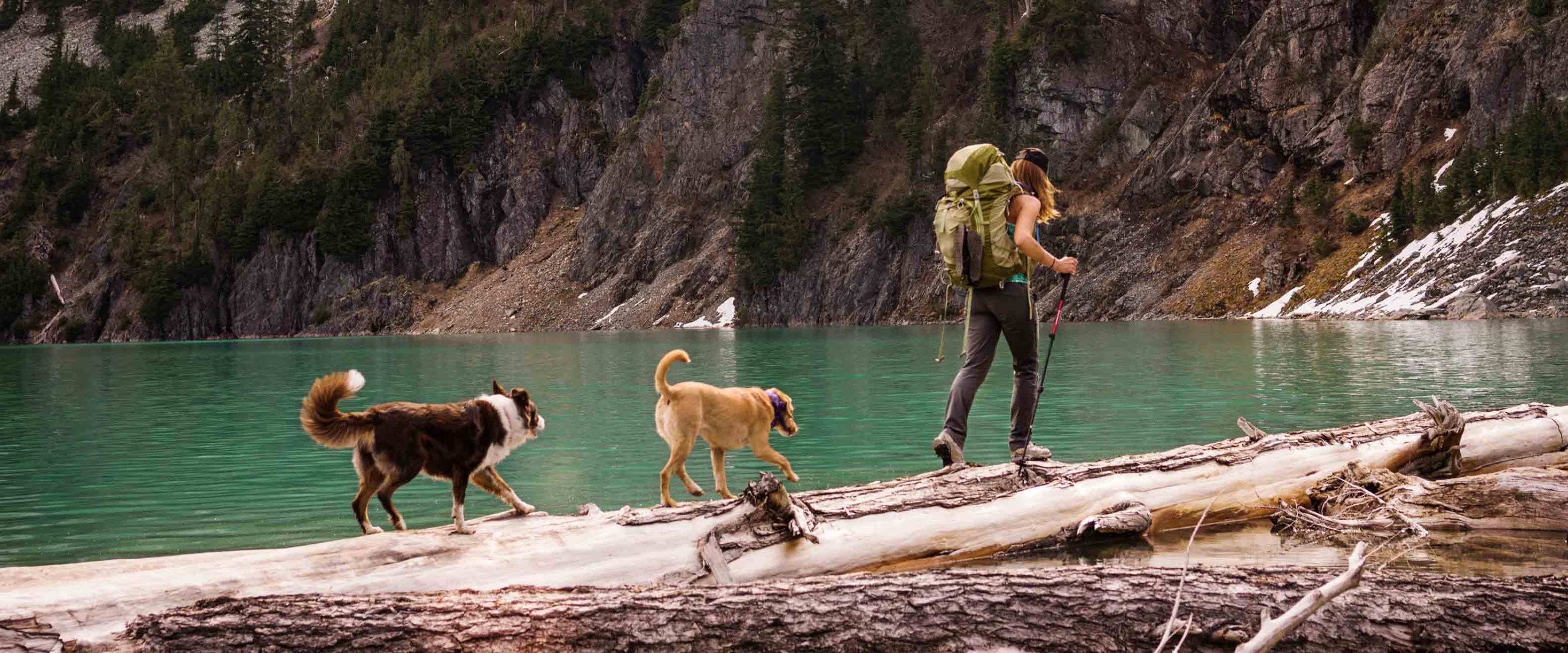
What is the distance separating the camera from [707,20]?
112m

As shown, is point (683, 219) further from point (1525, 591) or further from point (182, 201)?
point (1525, 591)

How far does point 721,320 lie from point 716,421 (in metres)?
87.5

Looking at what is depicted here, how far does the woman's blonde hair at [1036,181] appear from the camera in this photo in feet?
30.0

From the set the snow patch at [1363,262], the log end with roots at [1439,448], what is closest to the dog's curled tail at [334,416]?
the log end with roots at [1439,448]

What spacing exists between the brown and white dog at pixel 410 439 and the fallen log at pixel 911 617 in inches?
71.6

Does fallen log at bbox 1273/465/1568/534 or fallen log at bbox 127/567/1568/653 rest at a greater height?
fallen log at bbox 127/567/1568/653

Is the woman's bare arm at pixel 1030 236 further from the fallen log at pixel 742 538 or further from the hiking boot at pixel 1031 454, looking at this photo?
the fallen log at pixel 742 538

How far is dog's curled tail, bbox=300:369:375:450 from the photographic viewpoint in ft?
22.4

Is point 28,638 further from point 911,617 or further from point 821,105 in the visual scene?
point 821,105

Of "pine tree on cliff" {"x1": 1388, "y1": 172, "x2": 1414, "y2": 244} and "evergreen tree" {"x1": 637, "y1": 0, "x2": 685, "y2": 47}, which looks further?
"evergreen tree" {"x1": 637, "y1": 0, "x2": 685, "y2": 47}

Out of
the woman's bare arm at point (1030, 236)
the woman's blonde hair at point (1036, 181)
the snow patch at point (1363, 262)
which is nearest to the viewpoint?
the woman's bare arm at point (1030, 236)

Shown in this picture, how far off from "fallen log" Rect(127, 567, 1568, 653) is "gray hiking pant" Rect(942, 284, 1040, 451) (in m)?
3.38

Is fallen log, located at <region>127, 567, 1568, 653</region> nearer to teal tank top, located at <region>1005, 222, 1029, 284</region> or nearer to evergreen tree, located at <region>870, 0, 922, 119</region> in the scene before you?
teal tank top, located at <region>1005, 222, 1029, 284</region>

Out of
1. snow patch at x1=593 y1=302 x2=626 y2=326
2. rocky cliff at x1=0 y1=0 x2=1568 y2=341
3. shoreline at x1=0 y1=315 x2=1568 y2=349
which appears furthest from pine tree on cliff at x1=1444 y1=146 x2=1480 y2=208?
snow patch at x1=593 y1=302 x2=626 y2=326
